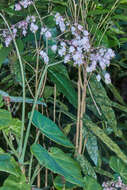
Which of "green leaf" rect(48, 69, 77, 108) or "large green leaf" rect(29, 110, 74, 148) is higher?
"green leaf" rect(48, 69, 77, 108)

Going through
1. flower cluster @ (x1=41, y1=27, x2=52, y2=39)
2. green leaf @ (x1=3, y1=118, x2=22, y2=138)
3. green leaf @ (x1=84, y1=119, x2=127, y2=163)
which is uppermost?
flower cluster @ (x1=41, y1=27, x2=52, y2=39)

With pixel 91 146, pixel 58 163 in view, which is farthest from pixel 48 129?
pixel 91 146

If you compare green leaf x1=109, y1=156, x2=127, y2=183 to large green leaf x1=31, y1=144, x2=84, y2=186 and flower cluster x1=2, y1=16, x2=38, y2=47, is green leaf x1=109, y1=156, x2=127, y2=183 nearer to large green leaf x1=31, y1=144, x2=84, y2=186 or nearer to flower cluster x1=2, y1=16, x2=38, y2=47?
large green leaf x1=31, y1=144, x2=84, y2=186

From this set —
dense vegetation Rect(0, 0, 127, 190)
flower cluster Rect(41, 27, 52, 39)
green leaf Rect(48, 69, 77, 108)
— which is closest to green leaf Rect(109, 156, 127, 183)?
dense vegetation Rect(0, 0, 127, 190)

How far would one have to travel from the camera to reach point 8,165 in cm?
82

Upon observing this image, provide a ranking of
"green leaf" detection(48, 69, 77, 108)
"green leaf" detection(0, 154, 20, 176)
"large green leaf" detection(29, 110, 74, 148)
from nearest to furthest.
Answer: "green leaf" detection(0, 154, 20, 176)
"large green leaf" detection(29, 110, 74, 148)
"green leaf" detection(48, 69, 77, 108)

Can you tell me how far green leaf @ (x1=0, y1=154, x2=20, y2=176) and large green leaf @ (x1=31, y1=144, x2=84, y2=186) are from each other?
0.06 m

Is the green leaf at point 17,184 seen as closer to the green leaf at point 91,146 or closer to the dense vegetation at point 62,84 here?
the dense vegetation at point 62,84

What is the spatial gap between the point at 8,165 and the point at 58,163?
14cm

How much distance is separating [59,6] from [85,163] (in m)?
0.48

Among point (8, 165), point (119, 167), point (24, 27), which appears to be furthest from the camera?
point (119, 167)

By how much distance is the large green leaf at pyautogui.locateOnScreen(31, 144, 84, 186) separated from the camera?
0.82 meters

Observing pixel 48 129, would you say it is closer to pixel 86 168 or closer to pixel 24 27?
pixel 86 168

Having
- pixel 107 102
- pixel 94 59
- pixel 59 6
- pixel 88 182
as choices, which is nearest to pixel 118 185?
pixel 88 182
